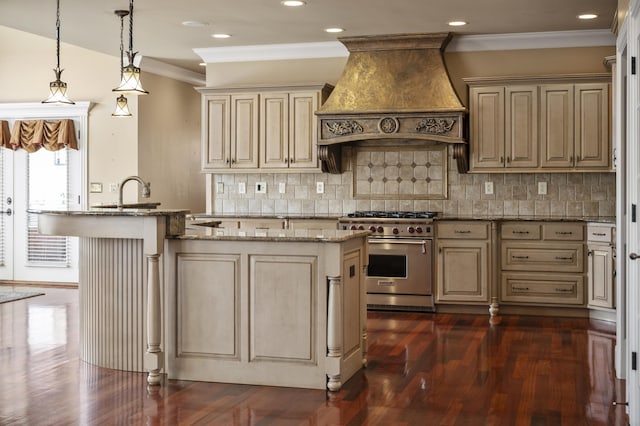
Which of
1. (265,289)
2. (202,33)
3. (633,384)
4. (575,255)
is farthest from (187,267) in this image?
(575,255)

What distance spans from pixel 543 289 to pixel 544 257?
30 cm

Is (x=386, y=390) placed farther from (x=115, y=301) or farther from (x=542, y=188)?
(x=542, y=188)

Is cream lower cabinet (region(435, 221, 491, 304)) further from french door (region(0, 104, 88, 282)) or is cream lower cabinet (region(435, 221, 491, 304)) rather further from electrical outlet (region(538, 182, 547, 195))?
french door (region(0, 104, 88, 282))

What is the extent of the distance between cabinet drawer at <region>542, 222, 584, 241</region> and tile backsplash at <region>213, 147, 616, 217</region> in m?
0.50

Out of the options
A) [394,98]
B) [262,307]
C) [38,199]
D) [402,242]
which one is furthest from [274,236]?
[38,199]

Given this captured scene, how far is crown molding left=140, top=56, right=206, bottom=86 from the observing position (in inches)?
363

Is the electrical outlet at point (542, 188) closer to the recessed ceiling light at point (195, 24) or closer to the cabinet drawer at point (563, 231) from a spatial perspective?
the cabinet drawer at point (563, 231)

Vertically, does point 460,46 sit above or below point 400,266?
above

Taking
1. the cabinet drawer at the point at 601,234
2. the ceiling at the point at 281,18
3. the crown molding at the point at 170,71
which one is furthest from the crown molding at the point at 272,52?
the cabinet drawer at the point at 601,234

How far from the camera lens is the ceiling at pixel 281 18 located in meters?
6.53

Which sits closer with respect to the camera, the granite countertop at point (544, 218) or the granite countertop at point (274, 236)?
the granite countertop at point (274, 236)

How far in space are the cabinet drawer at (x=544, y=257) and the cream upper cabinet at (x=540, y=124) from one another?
763mm

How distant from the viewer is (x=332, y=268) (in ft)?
15.4

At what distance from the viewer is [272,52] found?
8.58 metres
